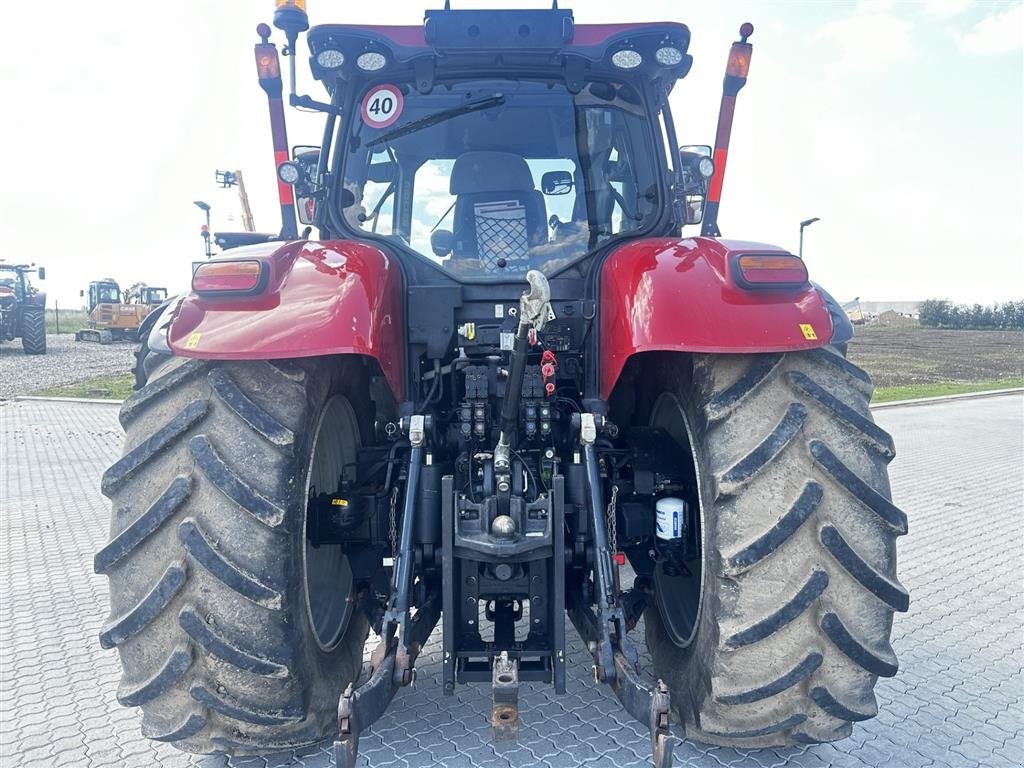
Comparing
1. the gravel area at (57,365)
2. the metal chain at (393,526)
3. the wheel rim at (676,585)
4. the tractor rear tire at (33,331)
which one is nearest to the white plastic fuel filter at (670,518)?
the wheel rim at (676,585)

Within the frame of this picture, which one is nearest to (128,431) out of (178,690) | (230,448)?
(230,448)

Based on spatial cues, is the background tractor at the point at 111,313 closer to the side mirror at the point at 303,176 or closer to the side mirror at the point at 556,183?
the side mirror at the point at 303,176

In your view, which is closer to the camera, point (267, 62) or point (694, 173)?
point (694, 173)

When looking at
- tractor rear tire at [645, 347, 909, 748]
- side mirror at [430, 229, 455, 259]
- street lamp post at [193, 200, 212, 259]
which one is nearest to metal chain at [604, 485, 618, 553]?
tractor rear tire at [645, 347, 909, 748]

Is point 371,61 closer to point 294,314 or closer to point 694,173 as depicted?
point 294,314

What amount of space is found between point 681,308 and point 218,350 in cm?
142

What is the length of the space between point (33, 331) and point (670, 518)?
87.6ft

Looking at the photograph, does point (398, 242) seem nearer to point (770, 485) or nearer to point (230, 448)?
point (230, 448)

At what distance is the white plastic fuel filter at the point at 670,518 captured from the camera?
2588mm

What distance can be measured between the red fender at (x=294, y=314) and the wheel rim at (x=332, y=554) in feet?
1.59

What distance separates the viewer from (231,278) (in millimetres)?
2275

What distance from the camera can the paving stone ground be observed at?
2598 millimetres

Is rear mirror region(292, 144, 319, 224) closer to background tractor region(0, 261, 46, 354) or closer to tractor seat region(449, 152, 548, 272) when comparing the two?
tractor seat region(449, 152, 548, 272)

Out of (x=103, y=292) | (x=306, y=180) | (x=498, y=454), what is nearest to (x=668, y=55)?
(x=306, y=180)
